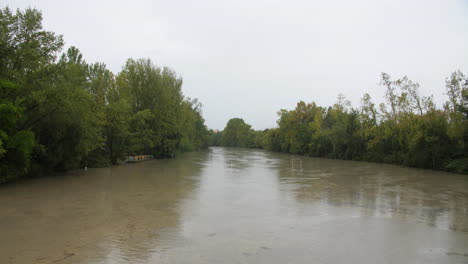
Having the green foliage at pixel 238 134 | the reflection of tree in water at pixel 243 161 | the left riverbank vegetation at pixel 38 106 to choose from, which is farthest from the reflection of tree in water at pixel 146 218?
the green foliage at pixel 238 134

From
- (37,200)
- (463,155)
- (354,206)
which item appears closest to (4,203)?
(37,200)

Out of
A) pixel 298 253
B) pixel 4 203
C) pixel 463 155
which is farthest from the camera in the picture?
pixel 463 155

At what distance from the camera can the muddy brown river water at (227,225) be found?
827cm

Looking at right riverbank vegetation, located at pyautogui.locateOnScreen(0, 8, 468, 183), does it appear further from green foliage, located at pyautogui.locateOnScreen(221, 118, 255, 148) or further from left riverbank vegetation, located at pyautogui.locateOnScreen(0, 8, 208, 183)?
green foliage, located at pyautogui.locateOnScreen(221, 118, 255, 148)

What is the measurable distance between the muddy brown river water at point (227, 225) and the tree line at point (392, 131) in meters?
15.5

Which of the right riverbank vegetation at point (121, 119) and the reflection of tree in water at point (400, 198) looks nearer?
the reflection of tree in water at point (400, 198)

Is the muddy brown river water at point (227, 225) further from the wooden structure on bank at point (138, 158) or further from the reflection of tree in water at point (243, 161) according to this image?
→ the wooden structure on bank at point (138, 158)

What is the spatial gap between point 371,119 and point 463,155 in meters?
17.8

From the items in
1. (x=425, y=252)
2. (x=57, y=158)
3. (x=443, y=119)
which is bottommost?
(x=425, y=252)

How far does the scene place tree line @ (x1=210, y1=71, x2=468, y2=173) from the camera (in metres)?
32.2

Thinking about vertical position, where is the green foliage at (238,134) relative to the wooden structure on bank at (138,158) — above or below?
above

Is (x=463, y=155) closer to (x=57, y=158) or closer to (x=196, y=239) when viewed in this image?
(x=196, y=239)

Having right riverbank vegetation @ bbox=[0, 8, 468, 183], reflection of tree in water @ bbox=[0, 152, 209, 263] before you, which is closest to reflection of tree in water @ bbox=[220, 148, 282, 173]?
right riverbank vegetation @ bbox=[0, 8, 468, 183]

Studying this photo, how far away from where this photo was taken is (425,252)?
8.77 m
